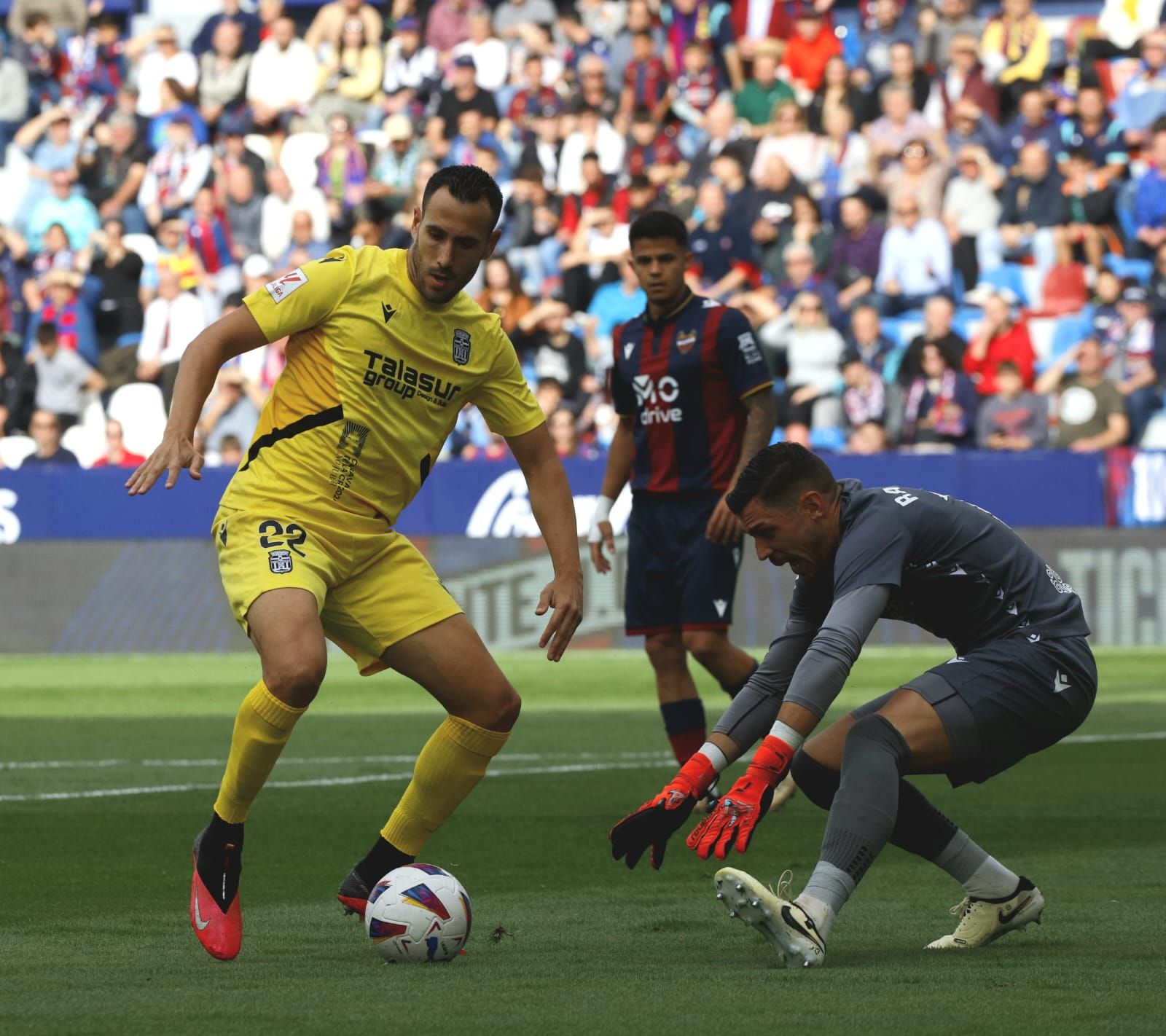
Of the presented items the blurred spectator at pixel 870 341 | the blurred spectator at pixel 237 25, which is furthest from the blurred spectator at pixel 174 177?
the blurred spectator at pixel 870 341

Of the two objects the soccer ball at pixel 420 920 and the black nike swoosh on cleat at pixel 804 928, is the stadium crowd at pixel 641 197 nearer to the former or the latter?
the soccer ball at pixel 420 920

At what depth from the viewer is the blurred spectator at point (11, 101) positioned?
28.6m

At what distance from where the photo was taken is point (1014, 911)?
6.14 meters

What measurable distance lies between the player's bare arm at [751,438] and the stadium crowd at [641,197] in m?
9.87

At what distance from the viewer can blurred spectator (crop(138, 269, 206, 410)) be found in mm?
23562

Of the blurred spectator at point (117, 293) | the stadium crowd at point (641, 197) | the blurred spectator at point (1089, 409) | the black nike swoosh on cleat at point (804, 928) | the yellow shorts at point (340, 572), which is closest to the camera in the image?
the black nike swoosh on cleat at point (804, 928)

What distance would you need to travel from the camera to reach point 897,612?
6098 millimetres

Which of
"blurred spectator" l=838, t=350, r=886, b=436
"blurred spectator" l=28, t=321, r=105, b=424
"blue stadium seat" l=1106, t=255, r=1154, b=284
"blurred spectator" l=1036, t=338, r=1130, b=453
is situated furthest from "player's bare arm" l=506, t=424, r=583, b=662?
"blurred spectator" l=28, t=321, r=105, b=424

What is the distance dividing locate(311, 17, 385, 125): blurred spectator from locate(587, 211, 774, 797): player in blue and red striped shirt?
1781 centimetres

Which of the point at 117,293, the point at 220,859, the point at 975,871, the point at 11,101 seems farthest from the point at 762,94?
the point at 220,859

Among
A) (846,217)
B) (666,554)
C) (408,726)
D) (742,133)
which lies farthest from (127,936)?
(742,133)

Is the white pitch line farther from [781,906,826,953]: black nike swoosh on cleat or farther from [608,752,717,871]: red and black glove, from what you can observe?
[781,906,826,953]: black nike swoosh on cleat

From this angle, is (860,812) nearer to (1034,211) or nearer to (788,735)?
(788,735)

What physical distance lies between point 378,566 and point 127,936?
4.47ft
